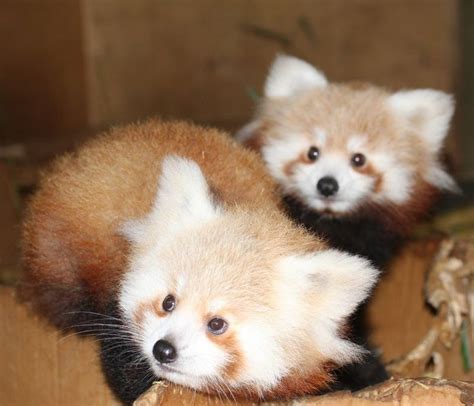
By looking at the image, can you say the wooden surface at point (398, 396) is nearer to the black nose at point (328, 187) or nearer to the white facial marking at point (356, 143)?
the black nose at point (328, 187)

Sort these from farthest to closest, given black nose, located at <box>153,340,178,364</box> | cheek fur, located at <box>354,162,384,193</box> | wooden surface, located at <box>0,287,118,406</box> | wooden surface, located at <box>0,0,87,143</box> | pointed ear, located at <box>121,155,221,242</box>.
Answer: wooden surface, located at <box>0,0,87,143</box>
cheek fur, located at <box>354,162,384,193</box>
wooden surface, located at <box>0,287,118,406</box>
pointed ear, located at <box>121,155,221,242</box>
black nose, located at <box>153,340,178,364</box>

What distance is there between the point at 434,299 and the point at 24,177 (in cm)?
205

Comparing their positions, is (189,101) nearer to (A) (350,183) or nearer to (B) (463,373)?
(A) (350,183)

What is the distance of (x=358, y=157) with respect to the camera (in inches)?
139

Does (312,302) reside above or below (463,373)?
above

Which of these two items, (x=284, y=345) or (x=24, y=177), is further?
(x=24, y=177)

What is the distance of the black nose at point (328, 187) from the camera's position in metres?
3.40

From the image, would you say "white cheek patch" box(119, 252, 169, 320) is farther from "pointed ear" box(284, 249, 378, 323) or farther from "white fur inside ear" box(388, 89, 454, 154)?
"white fur inside ear" box(388, 89, 454, 154)

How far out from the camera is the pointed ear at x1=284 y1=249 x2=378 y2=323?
2.35 meters

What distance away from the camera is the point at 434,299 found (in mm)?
3426

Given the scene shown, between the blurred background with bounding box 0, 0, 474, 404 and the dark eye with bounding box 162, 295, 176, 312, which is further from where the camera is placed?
the blurred background with bounding box 0, 0, 474, 404

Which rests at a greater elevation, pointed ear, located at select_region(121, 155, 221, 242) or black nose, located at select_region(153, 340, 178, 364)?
pointed ear, located at select_region(121, 155, 221, 242)

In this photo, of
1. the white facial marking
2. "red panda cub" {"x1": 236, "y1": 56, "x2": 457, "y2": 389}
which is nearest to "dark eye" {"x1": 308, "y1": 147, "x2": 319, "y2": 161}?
"red panda cub" {"x1": 236, "y1": 56, "x2": 457, "y2": 389}

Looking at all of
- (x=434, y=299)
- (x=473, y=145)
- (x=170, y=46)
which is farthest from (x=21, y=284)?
(x=473, y=145)
